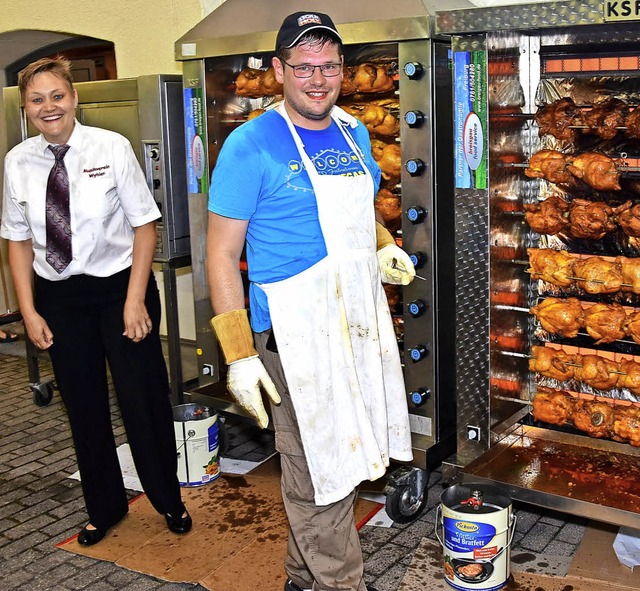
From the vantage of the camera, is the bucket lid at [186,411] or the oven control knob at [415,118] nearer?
the oven control knob at [415,118]

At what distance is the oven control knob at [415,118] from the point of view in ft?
12.1

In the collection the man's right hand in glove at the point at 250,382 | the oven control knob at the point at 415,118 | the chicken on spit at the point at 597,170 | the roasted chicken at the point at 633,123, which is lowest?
Answer: the man's right hand in glove at the point at 250,382

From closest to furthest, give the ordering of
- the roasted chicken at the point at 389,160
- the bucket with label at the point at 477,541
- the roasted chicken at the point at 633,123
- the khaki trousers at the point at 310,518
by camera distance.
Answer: the khaki trousers at the point at 310,518, the bucket with label at the point at 477,541, the roasted chicken at the point at 633,123, the roasted chicken at the point at 389,160

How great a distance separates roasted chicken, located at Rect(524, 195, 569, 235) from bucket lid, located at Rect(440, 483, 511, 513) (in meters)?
1.05

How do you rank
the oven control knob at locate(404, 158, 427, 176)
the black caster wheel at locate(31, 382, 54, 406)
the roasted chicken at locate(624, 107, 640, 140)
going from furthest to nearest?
the black caster wheel at locate(31, 382, 54, 406), the oven control knob at locate(404, 158, 427, 176), the roasted chicken at locate(624, 107, 640, 140)

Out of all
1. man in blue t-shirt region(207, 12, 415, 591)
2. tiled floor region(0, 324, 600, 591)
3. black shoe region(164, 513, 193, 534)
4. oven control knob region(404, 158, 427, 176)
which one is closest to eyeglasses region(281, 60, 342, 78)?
man in blue t-shirt region(207, 12, 415, 591)

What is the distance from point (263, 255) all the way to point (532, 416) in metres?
1.62

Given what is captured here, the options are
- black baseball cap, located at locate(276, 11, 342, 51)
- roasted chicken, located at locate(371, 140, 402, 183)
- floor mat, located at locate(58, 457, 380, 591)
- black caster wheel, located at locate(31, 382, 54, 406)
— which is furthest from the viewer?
black caster wheel, located at locate(31, 382, 54, 406)

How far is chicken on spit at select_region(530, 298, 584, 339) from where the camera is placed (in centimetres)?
368

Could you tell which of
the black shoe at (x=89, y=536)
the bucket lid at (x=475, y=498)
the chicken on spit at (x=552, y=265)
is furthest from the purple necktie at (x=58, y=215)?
the chicken on spit at (x=552, y=265)

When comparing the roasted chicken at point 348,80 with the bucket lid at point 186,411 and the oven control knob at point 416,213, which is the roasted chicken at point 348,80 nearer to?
the oven control knob at point 416,213

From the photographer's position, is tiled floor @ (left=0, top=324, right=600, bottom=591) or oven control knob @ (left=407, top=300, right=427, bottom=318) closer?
tiled floor @ (left=0, top=324, right=600, bottom=591)

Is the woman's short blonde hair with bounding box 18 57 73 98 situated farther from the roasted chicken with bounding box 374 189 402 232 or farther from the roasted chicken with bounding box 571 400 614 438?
the roasted chicken with bounding box 571 400 614 438

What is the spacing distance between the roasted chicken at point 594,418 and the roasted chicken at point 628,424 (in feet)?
0.10
